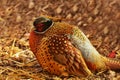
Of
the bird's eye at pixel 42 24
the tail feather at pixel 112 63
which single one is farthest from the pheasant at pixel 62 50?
the tail feather at pixel 112 63

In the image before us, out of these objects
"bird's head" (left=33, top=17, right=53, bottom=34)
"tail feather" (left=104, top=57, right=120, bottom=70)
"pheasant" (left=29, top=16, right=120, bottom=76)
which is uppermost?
"bird's head" (left=33, top=17, right=53, bottom=34)

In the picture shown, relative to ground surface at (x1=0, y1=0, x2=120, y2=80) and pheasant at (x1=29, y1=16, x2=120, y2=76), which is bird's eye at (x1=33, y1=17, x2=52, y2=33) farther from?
ground surface at (x1=0, y1=0, x2=120, y2=80)

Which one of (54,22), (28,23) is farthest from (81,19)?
(54,22)

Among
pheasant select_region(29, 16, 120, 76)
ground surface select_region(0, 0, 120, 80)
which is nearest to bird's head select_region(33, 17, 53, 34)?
pheasant select_region(29, 16, 120, 76)

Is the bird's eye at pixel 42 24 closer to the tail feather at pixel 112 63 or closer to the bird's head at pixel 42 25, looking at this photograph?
the bird's head at pixel 42 25

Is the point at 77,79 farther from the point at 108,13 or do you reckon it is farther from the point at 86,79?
the point at 108,13

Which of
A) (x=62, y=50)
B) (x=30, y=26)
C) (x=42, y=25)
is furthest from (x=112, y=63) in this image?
(x=30, y=26)
